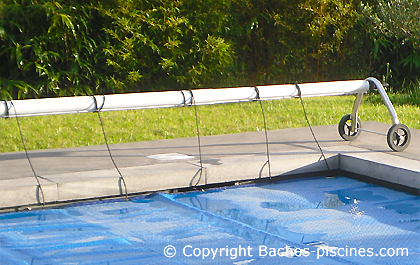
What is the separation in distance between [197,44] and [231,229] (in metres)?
6.71

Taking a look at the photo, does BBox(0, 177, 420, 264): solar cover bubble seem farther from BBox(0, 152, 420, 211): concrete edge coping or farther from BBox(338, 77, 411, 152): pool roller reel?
BBox(338, 77, 411, 152): pool roller reel

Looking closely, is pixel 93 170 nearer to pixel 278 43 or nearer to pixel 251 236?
pixel 251 236

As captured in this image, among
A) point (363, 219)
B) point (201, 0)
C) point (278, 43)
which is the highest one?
point (201, 0)

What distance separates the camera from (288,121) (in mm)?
8156

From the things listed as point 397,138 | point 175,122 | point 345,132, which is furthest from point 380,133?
point 175,122

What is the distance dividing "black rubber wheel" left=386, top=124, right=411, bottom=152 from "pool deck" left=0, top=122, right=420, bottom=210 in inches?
2.5

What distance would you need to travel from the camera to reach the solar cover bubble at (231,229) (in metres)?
3.59

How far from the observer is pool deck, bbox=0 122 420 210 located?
4.57 m

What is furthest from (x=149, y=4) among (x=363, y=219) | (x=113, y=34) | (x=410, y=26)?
(x=363, y=219)

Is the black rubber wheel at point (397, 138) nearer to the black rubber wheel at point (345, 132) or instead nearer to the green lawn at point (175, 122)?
the black rubber wheel at point (345, 132)

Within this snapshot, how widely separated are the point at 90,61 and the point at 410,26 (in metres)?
5.57

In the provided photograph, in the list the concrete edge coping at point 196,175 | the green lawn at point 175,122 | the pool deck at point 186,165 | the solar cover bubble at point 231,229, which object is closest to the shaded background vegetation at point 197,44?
the green lawn at point 175,122

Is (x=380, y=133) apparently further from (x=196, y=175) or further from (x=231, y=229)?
(x=231, y=229)

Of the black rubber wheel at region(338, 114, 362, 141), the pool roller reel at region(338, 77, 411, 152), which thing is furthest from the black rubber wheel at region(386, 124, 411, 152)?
the black rubber wheel at region(338, 114, 362, 141)
